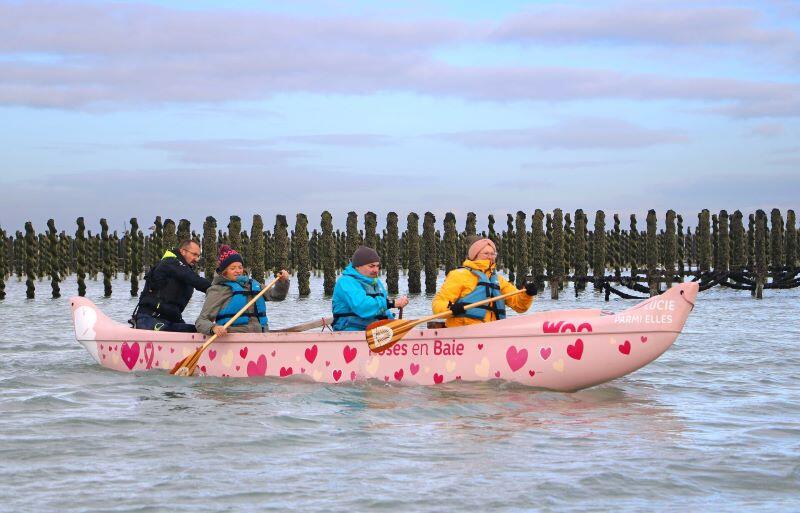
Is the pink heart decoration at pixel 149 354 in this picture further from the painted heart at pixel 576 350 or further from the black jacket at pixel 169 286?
the painted heart at pixel 576 350

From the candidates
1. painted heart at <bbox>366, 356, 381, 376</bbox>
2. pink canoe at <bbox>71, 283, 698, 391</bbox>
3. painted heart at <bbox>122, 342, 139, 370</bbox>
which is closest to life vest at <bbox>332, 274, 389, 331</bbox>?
pink canoe at <bbox>71, 283, 698, 391</bbox>

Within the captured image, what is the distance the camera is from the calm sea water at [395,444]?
7.79 meters

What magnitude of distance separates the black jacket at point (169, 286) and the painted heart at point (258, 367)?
48.7 inches

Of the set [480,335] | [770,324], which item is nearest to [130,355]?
[480,335]

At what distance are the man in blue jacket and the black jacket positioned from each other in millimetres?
1997

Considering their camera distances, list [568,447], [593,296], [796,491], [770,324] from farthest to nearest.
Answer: [593,296]
[770,324]
[568,447]
[796,491]

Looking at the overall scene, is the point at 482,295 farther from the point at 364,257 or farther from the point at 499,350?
the point at 364,257

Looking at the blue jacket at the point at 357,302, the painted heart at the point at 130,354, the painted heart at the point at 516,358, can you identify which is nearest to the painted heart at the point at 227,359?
the blue jacket at the point at 357,302

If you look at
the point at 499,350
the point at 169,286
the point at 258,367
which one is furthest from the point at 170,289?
the point at 499,350

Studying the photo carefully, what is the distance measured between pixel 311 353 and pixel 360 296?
0.85 metres

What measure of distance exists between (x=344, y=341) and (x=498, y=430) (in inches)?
111

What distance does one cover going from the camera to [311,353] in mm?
12656

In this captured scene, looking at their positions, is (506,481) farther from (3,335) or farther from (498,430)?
(3,335)

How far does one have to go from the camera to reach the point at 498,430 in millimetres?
10062
